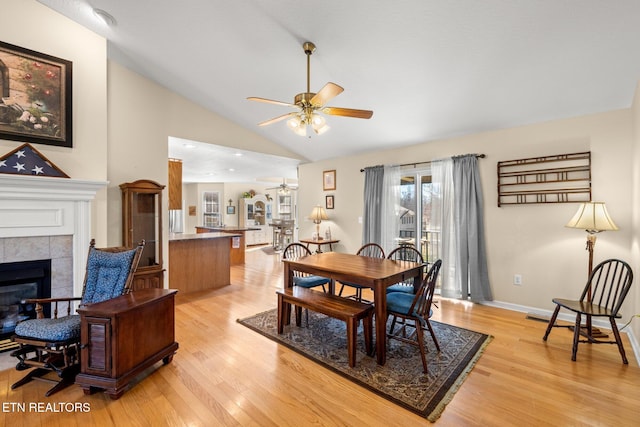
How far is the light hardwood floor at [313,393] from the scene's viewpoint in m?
1.79

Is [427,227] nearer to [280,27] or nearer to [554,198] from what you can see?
[554,198]

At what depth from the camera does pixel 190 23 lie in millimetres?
2758

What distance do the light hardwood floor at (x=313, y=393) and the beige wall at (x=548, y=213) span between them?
2.54 feet

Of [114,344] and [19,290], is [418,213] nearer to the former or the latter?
[114,344]

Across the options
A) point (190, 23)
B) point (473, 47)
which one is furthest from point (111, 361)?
point (473, 47)

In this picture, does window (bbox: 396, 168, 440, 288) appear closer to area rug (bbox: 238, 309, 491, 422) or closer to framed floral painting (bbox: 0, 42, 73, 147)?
area rug (bbox: 238, 309, 491, 422)

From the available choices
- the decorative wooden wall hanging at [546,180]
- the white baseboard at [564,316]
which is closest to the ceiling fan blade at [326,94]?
the decorative wooden wall hanging at [546,180]

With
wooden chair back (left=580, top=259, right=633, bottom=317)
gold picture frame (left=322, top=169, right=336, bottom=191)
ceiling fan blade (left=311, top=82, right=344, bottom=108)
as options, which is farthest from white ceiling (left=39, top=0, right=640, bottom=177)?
gold picture frame (left=322, top=169, right=336, bottom=191)

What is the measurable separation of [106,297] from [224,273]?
8.54 ft

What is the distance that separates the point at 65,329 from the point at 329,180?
4.50 metres

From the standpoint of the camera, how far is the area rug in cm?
201

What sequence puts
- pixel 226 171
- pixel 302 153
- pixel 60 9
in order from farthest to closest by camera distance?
pixel 226 171 < pixel 302 153 < pixel 60 9

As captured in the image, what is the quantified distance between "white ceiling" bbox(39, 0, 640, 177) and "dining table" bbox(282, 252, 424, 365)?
6.45 feet

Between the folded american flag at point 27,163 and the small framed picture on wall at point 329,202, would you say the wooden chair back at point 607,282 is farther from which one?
the folded american flag at point 27,163
